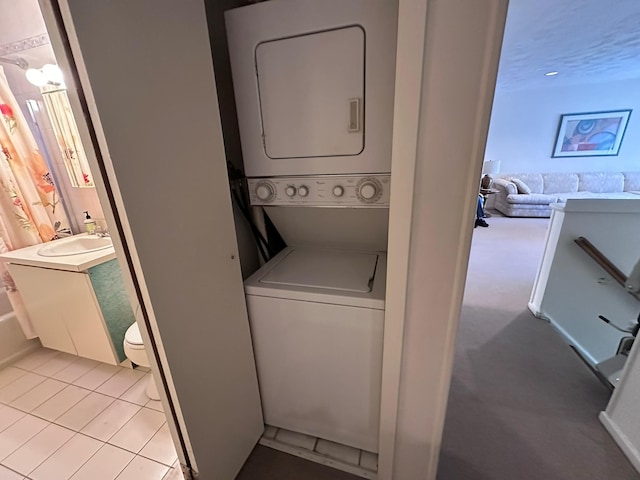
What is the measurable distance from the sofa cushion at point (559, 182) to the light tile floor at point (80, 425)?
7.51 meters

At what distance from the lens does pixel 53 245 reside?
2.01m

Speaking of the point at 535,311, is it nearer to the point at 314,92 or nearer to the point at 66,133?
the point at 314,92

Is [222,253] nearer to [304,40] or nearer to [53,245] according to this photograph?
[304,40]

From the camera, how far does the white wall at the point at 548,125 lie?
18.1ft

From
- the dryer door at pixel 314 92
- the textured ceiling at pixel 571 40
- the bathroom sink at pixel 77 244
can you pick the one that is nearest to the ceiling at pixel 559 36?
the textured ceiling at pixel 571 40

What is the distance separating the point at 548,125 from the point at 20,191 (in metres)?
8.39

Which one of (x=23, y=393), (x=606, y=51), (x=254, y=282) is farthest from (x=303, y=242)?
(x=606, y=51)

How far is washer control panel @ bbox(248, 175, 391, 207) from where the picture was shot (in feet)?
3.55

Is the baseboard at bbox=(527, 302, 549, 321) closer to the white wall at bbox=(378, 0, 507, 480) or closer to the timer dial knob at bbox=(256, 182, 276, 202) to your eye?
the white wall at bbox=(378, 0, 507, 480)

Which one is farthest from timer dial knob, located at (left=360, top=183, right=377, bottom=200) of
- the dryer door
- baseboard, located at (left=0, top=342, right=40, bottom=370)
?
baseboard, located at (left=0, top=342, right=40, bottom=370)

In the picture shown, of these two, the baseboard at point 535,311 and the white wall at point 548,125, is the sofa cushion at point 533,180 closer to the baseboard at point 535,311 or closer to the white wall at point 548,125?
the white wall at point 548,125

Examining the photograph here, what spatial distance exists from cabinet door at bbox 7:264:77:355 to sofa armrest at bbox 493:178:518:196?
7044mm

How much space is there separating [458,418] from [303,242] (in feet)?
4.37

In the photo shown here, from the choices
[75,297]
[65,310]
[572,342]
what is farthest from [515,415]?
[65,310]
